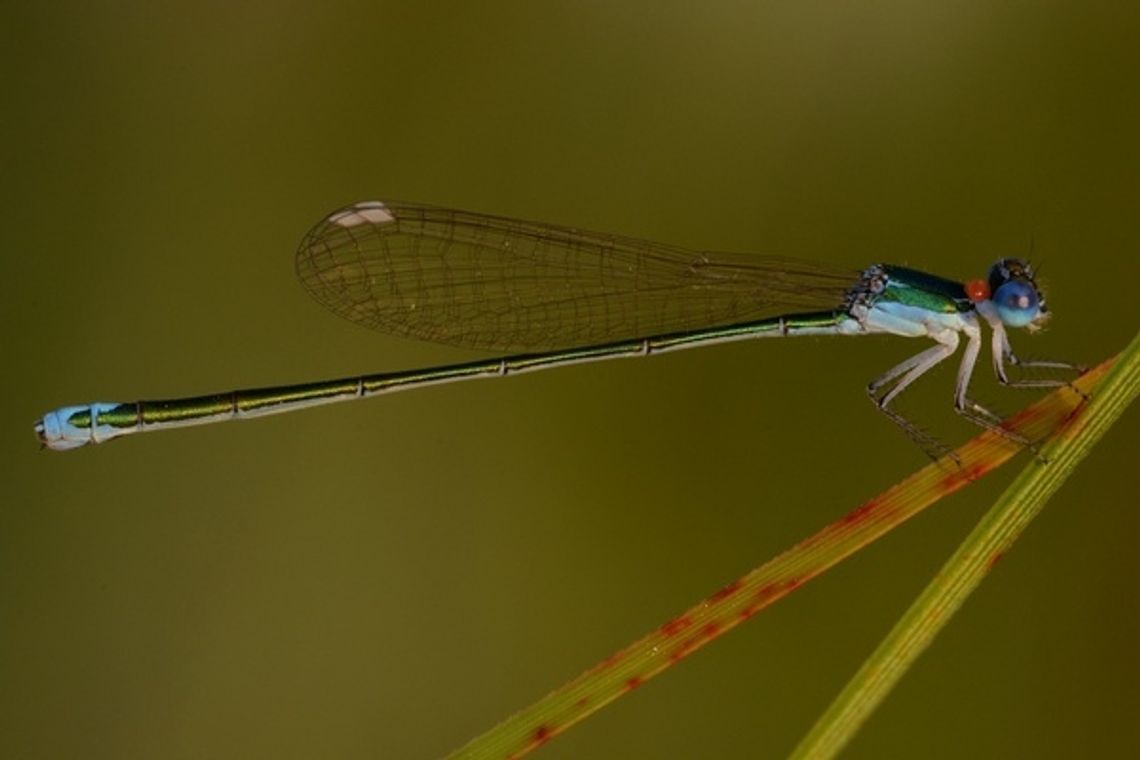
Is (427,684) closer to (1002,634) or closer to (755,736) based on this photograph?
(755,736)

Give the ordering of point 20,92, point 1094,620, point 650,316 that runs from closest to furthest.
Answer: point 1094,620 < point 650,316 < point 20,92

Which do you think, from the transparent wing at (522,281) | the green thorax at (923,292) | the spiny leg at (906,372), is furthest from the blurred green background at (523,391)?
the transparent wing at (522,281)

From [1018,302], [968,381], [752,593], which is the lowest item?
[752,593]

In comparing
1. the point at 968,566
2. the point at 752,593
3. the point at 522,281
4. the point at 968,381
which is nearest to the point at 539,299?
→ the point at 522,281

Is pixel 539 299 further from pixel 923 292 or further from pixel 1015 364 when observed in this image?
pixel 1015 364

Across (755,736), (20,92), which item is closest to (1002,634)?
(755,736)

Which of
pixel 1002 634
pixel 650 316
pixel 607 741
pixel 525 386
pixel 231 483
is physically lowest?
pixel 607 741

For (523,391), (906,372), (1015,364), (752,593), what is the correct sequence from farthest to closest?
→ (523,391)
(906,372)
(1015,364)
(752,593)
